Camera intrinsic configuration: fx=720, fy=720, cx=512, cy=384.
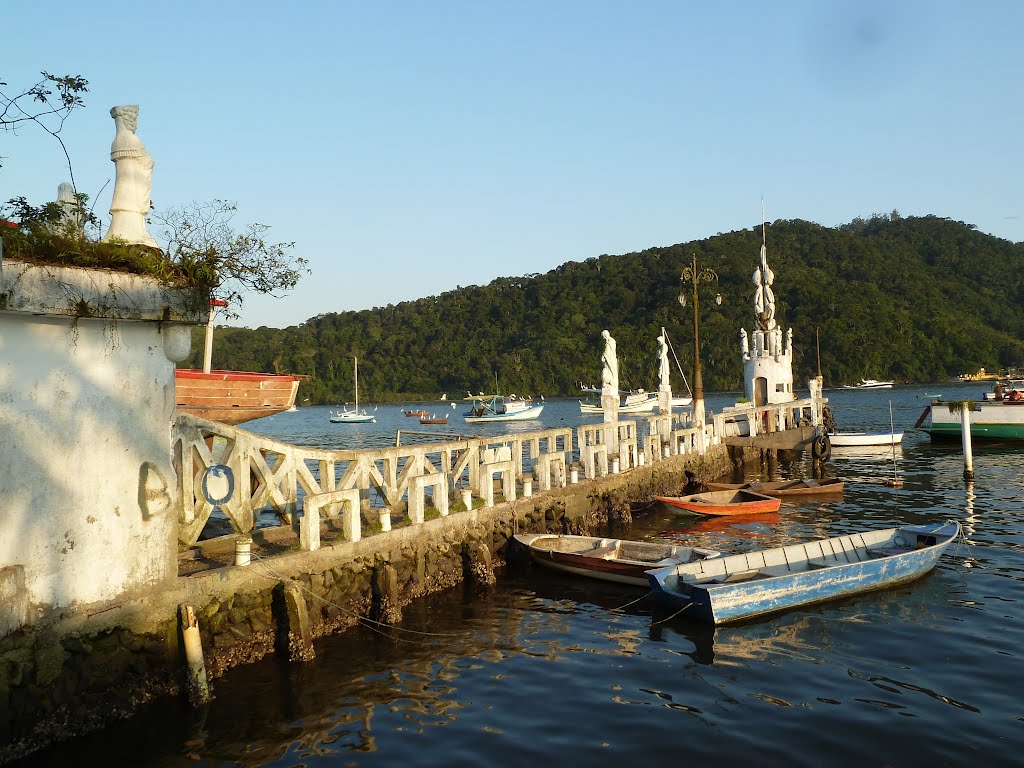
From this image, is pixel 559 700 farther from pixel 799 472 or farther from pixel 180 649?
pixel 799 472

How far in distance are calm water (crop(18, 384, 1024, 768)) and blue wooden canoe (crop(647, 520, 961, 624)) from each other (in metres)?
0.29

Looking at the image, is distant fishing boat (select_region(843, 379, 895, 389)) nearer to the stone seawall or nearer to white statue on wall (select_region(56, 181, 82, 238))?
the stone seawall

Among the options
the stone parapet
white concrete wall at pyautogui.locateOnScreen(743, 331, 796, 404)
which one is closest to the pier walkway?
the stone parapet

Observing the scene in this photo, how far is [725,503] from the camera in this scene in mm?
22609

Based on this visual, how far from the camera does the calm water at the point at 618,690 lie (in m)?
8.23

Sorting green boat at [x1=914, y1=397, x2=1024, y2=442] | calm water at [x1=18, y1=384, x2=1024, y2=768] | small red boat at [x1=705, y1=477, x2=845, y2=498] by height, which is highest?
green boat at [x1=914, y1=397, x2=1024, y2=442]

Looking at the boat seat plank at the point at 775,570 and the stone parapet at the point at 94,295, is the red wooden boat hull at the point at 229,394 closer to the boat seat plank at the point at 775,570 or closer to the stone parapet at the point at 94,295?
the stone parapet at the point at 94,295

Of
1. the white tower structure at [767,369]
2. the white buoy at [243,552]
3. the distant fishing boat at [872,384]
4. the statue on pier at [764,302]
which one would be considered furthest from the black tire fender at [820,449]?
the distant fishing boat at [872,384]

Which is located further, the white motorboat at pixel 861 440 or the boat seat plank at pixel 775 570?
the white motorboat at pixel 861 440

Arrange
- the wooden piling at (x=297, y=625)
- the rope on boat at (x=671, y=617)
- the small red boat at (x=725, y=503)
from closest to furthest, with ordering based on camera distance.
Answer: the wooden piling at (x=297, y=625), the rope on boat at (x=671, y=617), the small red boat at (x=725, y=503)

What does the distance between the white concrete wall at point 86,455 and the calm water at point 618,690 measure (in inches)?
74.1

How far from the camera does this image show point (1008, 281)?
13938 centimetres

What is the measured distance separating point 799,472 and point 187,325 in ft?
104

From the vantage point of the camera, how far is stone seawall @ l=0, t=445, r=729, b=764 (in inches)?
305
